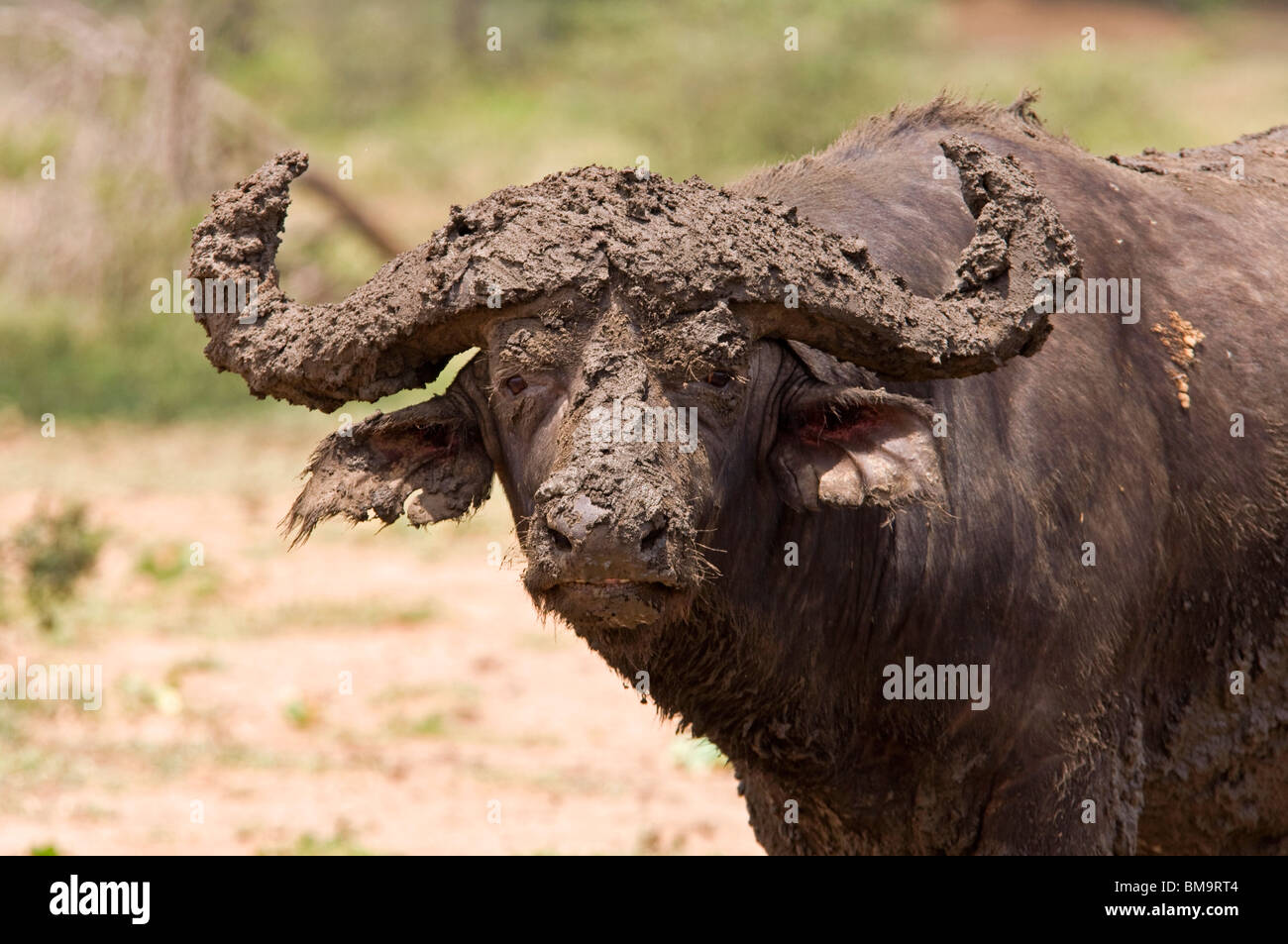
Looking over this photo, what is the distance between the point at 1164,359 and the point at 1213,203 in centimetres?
81

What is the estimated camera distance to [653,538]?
3.76 m

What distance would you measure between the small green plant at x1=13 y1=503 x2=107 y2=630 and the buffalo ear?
7.21m

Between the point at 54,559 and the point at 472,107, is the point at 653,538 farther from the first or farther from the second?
the point at 472,107

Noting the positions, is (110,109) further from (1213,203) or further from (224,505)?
(1213,203)

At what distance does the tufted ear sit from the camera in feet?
14.8

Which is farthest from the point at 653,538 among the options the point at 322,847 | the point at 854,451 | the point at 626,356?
the point at 322,847

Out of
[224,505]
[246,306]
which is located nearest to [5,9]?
[224,505]

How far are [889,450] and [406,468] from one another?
4.47ft

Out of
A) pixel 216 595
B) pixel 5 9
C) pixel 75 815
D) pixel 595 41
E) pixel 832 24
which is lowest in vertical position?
pixel 75 815

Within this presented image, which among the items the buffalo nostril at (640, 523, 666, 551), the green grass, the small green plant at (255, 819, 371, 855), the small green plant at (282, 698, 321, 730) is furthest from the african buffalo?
the small green plant at (282, 698, 321, 730)

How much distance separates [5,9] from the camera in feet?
58.3

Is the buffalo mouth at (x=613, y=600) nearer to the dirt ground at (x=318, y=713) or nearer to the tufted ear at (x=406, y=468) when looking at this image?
the tufted ear at (x=406, y=468)

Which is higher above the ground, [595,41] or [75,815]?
[595,41]

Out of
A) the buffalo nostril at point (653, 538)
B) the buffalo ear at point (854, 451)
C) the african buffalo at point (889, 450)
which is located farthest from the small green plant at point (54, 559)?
the buffalo nostril at point (653, 538)
